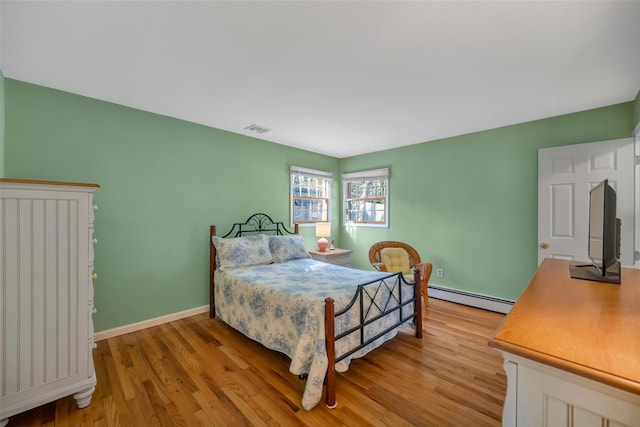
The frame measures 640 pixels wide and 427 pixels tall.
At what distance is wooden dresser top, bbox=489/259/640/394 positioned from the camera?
0.69 m

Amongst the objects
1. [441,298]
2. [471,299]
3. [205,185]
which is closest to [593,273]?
[471,299]

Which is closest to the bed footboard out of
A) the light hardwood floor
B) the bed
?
the bed

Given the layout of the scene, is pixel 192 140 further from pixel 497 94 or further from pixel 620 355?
pixel 620 355

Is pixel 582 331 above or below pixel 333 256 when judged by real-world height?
above

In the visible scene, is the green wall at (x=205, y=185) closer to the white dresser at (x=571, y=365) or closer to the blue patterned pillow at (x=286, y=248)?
the blue patterned pillow at (x=286, y=248)

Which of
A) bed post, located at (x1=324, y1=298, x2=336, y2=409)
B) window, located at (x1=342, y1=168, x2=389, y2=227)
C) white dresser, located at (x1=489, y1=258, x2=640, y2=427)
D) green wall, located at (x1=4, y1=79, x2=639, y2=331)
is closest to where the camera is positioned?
white dresser, located at (x1=489, y1=258, x2=640, y2=427)

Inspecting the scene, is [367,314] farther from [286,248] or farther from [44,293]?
[44,293]

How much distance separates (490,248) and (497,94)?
196cm

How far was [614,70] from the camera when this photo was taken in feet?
6.95

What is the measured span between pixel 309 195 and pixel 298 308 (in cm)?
294

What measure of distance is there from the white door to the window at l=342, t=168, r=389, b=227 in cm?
209

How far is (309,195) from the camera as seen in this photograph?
15.9ft

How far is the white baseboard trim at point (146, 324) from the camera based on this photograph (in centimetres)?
270

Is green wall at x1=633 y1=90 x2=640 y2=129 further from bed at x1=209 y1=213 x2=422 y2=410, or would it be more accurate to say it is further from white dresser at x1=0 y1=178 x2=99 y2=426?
white dresser at x1=0 y1=178 x2=99 y2=426
